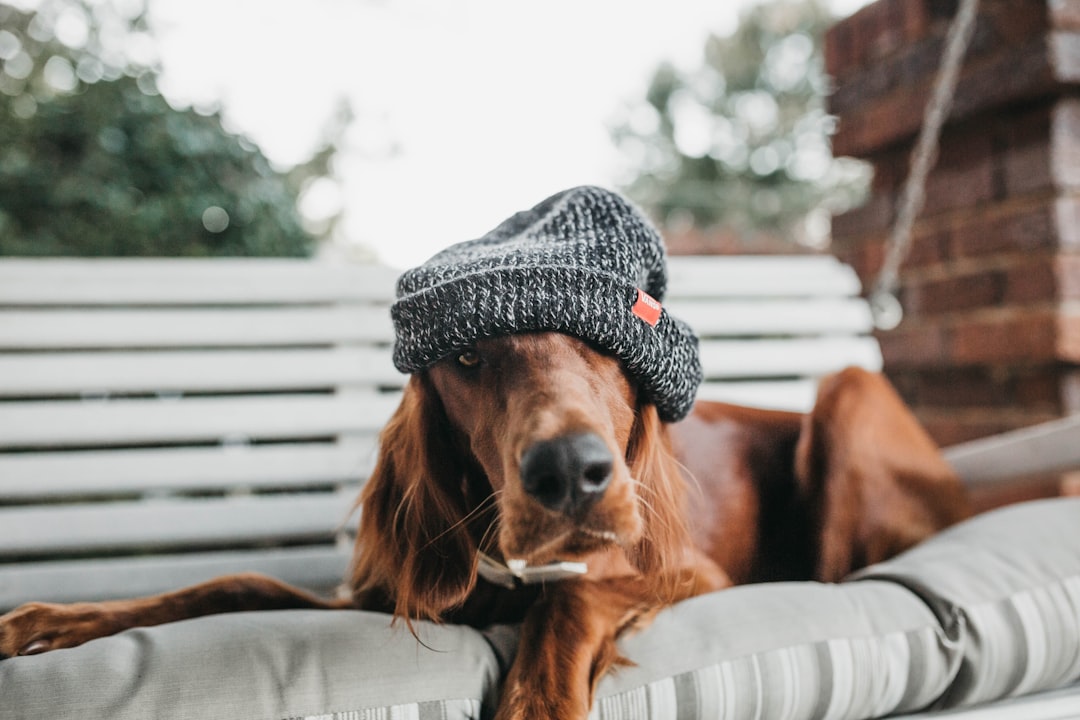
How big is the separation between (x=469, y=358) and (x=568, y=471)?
27cm

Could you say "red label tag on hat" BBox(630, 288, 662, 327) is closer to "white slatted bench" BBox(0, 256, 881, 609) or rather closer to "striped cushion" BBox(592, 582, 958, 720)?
"striped cushion" BBox(592, 582, 958, 720)

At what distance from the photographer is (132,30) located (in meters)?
2.86

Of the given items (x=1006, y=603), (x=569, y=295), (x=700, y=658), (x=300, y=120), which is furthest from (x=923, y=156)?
(x=300, y=120)

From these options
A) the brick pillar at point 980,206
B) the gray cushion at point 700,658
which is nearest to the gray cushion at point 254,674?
the gray cushion at point 700,658

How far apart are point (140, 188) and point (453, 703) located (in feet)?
7.13

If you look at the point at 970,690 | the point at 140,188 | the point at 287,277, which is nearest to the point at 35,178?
the point at 140,188

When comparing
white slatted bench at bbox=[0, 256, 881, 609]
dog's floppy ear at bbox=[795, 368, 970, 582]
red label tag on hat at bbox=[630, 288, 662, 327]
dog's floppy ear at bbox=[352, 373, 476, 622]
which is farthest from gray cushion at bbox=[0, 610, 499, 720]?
dog's floppy ear at bbox=[795, 368, 970, 582]

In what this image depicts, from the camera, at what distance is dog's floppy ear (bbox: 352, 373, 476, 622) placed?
1.16 metres

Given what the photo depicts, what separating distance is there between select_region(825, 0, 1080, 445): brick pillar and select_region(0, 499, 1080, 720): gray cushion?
3.12 ft

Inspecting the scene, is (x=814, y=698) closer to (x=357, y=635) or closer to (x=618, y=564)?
(x=618, y=564)

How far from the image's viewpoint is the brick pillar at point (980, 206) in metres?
1.99

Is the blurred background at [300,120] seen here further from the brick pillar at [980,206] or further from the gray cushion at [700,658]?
the gray cushion at [700,658]

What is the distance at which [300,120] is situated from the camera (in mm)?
3758

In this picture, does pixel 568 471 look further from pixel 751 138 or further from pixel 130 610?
pixel 751 138
